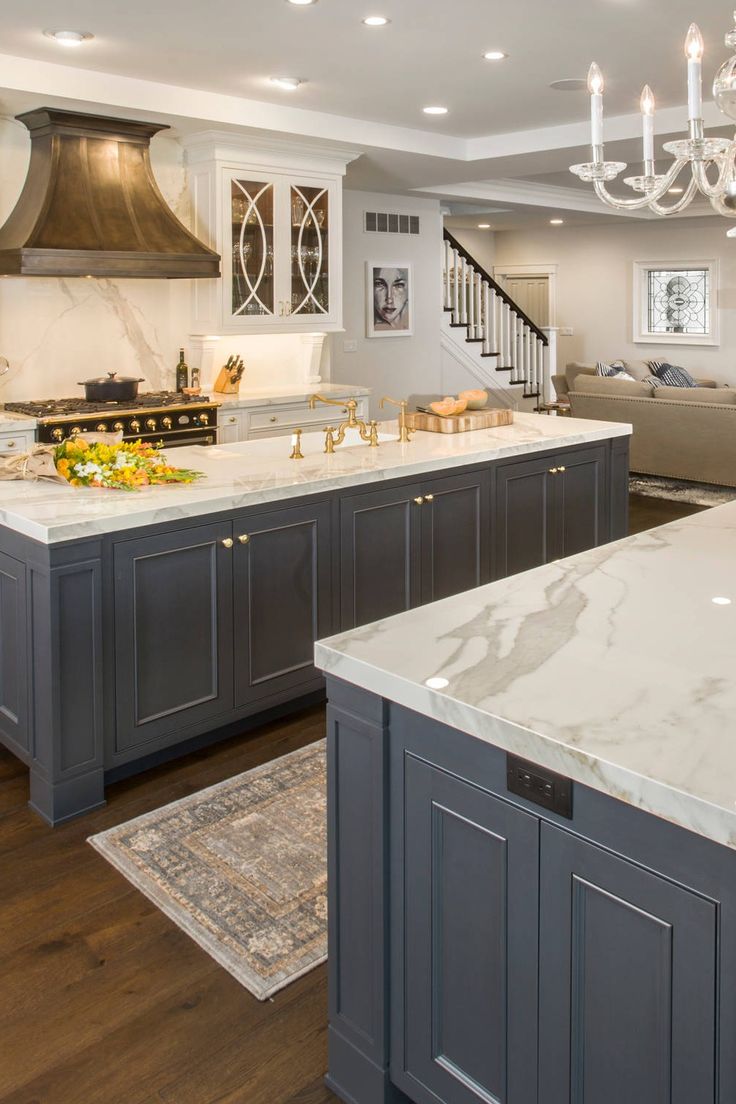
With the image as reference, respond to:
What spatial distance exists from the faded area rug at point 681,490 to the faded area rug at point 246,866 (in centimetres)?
558

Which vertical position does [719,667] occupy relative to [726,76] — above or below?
below

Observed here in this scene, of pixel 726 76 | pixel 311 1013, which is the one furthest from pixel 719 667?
pixel 726 76

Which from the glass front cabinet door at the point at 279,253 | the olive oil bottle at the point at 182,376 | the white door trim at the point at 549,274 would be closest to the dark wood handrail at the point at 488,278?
the white door trim at the point at 549,274

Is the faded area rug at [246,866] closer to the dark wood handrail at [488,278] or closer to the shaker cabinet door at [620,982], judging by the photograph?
the shaker cabinet door at [620,982]

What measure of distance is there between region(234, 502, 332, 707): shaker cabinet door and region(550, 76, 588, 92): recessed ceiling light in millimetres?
3241

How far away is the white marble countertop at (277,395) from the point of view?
645 cm

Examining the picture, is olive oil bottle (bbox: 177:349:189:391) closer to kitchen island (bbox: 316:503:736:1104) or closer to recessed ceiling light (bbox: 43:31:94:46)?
recessed ceiling light (bbox: 43:31:94:46)

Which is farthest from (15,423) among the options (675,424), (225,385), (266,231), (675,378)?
(675,378)

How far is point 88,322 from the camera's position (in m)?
6.39

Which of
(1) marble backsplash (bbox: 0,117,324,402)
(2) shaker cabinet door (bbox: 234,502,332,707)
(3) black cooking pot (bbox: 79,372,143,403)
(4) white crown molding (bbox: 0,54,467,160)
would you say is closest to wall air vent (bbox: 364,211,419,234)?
(4) white crown molding (bbox: 0,54,467,160)

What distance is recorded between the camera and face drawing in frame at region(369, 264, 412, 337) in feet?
30.1

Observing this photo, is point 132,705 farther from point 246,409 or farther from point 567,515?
point 246,409

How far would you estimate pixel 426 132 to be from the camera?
6922mm

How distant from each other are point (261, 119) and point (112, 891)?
4.94 meters
